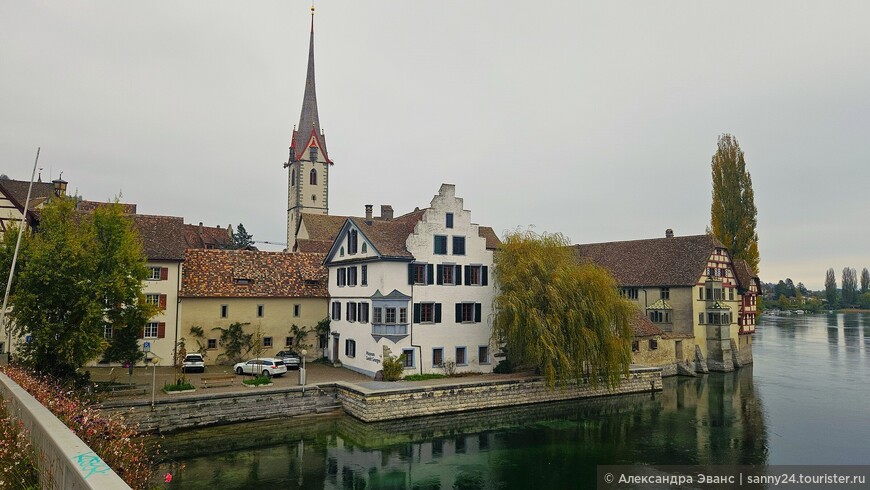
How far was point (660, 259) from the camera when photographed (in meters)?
55.4

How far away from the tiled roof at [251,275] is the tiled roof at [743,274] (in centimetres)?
4159

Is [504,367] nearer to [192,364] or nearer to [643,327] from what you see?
[643,327]

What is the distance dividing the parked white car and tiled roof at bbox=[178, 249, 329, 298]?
6.79 metres

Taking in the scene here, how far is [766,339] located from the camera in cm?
7962

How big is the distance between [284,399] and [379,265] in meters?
10.4

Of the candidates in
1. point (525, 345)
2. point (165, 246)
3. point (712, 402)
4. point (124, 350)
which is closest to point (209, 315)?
point (165, 246)

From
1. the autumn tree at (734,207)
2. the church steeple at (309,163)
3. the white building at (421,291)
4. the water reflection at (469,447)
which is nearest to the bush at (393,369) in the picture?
the white building at (421,291)

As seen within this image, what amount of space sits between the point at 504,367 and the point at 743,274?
116ft

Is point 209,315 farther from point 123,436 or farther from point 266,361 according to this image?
point 123,436

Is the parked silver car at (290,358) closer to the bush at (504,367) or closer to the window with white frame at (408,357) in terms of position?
the window with white frame at (408,357)

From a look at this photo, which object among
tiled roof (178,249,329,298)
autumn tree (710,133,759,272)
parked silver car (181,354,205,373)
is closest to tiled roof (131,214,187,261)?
tiled roof (178,249,329,298)

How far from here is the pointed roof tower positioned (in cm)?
8400

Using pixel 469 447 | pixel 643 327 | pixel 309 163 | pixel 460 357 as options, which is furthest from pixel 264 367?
pixel 309 163

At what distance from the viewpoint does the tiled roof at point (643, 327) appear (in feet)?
153
